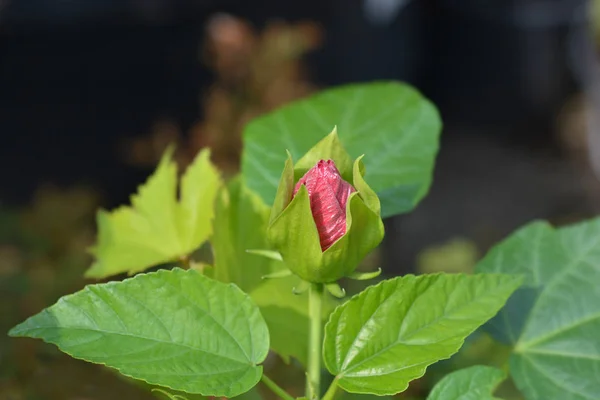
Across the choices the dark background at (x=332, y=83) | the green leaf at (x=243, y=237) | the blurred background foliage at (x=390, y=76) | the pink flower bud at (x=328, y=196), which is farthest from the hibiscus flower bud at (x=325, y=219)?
the dark background at (x=332, y=83)

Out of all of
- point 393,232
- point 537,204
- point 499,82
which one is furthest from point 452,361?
point 499,82

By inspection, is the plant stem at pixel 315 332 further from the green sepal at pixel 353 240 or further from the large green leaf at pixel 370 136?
the large green leaf at pixel 370 136

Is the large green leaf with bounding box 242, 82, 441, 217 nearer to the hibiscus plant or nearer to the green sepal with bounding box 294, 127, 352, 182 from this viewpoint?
the hibiscus plant

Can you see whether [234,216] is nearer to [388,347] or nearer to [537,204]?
[388,347]

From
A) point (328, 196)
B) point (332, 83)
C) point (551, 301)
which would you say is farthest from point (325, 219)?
point (332, 83)

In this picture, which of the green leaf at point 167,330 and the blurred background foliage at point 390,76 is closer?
the green leaf at point 167,330
